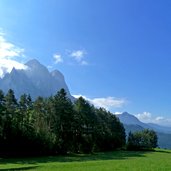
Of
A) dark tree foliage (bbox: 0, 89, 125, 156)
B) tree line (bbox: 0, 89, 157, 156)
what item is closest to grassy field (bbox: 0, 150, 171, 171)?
dark tree foliage (bbox: 0, 89, 125, 156)

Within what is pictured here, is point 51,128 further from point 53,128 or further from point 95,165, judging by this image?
point 95,165

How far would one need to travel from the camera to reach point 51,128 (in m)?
90.8

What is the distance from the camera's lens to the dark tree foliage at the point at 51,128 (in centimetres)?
7306

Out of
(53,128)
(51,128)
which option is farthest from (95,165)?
(51,128)

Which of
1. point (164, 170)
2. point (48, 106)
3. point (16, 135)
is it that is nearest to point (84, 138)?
point (48, 106)

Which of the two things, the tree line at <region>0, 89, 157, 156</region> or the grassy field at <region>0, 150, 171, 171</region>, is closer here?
the grassy field at <region>0, 150, 171, 171</region>

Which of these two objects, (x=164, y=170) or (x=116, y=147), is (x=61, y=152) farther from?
(x=164, y=170)

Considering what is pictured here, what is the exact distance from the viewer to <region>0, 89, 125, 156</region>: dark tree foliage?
240ft

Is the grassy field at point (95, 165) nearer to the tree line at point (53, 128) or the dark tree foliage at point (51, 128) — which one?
the dark tree foliage at point (51, 128)

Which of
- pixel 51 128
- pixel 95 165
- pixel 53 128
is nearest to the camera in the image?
pixel 95 165

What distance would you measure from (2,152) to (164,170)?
47.7m

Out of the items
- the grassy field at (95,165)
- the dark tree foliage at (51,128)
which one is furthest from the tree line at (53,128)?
the grassy field at (95,165)

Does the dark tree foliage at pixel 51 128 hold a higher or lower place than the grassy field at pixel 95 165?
higher

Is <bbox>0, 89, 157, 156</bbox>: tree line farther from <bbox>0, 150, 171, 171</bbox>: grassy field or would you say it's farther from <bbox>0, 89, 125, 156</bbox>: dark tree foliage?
<bbox>0, 150, 171, 171</bbox>: grassy field
